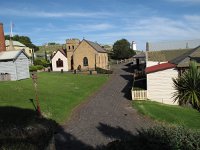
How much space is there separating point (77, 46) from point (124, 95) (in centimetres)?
2835

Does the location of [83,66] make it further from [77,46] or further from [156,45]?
[156,45]

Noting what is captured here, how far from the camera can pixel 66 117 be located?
1948 cm

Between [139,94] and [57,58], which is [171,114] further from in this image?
[57,58]

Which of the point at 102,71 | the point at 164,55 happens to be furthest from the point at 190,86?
the point at 102,71

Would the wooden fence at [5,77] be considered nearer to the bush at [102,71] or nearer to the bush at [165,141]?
the bush at [102,71]

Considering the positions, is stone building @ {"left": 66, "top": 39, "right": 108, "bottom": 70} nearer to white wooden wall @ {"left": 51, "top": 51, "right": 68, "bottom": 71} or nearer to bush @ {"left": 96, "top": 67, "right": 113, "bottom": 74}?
white wooden wall @ {"left": 51, "top": 51, "right": 68, "bottom": 71}

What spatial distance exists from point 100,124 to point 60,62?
3982cm

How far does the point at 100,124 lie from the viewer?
17984 millimetres

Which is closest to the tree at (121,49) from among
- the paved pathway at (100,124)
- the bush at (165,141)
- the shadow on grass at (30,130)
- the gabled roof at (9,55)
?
the gabled roof at (9,55)

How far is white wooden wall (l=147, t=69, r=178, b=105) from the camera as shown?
2534 centimetres

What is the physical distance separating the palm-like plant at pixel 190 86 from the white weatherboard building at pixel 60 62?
34.9 meters

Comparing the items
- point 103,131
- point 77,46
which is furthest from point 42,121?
point 77,46

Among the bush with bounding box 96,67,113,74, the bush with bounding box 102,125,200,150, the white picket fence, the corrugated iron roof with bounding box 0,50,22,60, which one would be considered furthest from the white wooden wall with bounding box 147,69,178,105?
the bush with bounding box 96,67,113,74

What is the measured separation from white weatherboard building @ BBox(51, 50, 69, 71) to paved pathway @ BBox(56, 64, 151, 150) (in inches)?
1203
